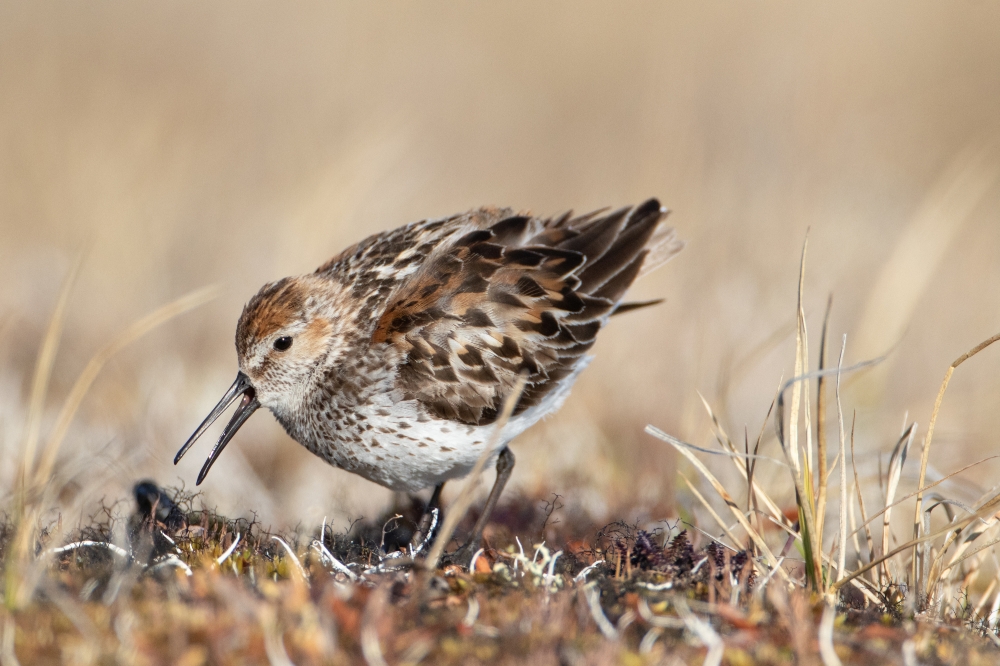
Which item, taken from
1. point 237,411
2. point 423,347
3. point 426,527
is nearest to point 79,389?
point 237,411

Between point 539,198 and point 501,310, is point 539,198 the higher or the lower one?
the higher one

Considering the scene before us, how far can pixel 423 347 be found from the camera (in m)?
5.67

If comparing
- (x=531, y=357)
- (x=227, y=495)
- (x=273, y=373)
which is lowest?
(x=227, y=495)

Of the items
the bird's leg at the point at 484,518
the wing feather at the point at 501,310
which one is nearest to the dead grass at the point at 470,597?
the bird's leg at the point at 484,518

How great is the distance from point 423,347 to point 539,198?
29.3 ft

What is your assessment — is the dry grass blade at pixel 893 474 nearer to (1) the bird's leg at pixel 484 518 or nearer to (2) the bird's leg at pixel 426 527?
(1) the bird's leg at pixel 484 518

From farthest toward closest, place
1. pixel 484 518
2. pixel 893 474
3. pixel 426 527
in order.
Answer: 1. pixel 484 518
2. pixel 426 527
3. pixel 893 474

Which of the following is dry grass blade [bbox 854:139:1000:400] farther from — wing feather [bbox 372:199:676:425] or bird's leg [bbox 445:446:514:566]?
bird's leg [bbox 445:446:514:566]

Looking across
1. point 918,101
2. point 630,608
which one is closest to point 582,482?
point 630,608

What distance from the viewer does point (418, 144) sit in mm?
15312

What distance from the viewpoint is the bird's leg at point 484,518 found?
5277 mm

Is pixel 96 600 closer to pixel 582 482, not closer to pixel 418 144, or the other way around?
pixel 582 482

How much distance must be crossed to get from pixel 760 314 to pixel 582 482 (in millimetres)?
3584

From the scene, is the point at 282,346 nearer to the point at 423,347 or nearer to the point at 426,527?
the point at 423,347
